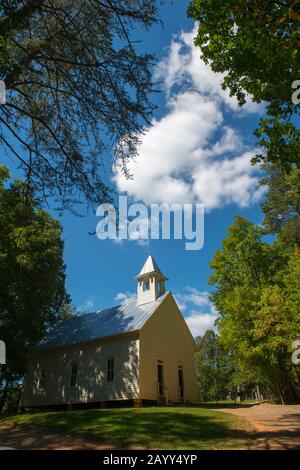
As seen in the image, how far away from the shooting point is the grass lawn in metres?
8.67

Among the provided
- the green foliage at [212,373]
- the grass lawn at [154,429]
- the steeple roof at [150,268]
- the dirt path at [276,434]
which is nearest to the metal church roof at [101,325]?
the steeple roof at [150,268]

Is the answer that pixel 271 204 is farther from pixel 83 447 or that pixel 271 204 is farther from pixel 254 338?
pixel 83 447

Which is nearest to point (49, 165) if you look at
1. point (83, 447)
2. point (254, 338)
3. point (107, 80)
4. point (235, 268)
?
point (107, 80)

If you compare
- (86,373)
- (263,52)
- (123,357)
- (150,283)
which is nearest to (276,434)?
(263,52)

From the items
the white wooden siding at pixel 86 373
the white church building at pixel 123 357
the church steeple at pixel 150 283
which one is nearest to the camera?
the white wooden siding at pixel 86 373

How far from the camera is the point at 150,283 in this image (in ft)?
83.5

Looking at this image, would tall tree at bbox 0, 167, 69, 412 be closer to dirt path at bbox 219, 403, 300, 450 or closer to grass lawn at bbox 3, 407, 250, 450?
grass lawn at bbox 3, 407, 250, 450

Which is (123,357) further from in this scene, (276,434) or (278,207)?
(278,207)

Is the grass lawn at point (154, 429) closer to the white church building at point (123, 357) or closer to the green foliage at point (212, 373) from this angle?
the white church building at point (123, 357)

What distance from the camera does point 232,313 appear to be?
1008 inches

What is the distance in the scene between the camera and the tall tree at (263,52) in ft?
24.7

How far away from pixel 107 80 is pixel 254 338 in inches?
790

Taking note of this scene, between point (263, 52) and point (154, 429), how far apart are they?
1014 cm

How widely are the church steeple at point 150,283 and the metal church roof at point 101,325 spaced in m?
0.56
